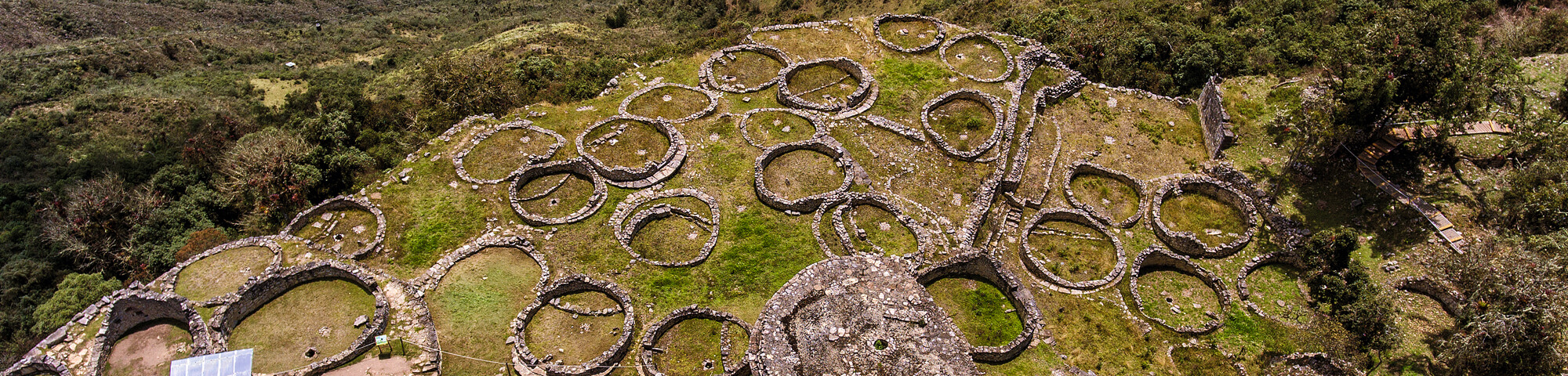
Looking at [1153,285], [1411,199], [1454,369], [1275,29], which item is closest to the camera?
[1454,369]

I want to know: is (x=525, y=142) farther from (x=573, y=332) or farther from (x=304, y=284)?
(x=573, y=332)

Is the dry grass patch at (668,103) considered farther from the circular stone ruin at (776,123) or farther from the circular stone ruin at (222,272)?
the circular stone ruin at (222,272)

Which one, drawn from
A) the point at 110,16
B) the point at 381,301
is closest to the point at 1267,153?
the point at 381,301

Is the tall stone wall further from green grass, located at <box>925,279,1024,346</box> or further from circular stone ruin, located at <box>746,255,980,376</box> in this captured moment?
circular stone ruin, located at <box>746,255,980,376</box>

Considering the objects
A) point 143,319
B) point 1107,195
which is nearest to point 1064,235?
point 1107,195

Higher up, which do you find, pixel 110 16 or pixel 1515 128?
pixel 1515 128

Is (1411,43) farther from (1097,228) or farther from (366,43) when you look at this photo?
(366,43)

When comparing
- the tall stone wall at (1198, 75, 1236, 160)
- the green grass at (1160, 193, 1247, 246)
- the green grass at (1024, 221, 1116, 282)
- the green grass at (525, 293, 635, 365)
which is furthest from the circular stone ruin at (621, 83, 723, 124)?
the tall stone wall at (1198, 75, 1236, 160)
